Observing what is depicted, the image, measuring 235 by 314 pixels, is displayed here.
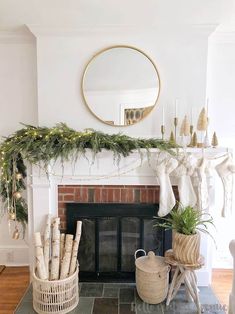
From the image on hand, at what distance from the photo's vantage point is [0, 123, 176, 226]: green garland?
7.33 ft

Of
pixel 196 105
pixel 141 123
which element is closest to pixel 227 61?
pixel 196 105

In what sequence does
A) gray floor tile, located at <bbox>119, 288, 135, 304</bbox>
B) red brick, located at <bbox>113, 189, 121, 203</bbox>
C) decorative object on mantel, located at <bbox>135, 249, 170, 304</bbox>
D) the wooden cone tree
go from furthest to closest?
red brick, located at <bbox>113, 189, 121, 203</bbox> → the wooden cone tree → gray floor tile, located at <bbox>119, 288, 135, 304</bbox> → decorative object on mantel, located at <bbox>135, 249, 170, 304</bbox>

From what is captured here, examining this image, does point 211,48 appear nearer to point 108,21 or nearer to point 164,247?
point 108,21

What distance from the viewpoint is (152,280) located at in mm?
2141

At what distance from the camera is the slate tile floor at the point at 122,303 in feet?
6.94

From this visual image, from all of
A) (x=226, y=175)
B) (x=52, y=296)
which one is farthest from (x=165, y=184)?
(x=52, y=296)

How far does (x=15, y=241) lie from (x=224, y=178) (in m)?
2.21

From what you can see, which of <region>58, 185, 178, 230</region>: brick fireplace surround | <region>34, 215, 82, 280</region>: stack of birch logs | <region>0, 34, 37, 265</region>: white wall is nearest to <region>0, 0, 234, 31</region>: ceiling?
<region>0, 34, 37, 265</region>: white wall

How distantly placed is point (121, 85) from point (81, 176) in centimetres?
94

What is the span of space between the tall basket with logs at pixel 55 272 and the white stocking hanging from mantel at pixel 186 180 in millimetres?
932

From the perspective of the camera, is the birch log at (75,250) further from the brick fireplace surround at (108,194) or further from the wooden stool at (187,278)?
the wooden stool at (187,278)

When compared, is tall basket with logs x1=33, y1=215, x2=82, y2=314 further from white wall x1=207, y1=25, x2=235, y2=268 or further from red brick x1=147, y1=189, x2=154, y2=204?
white wall x1=207, y1=25, x2=235, y2=268

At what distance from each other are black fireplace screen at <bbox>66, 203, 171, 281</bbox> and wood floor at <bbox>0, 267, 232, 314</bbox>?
1.92 feet

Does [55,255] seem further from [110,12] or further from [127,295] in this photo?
[110,12]
